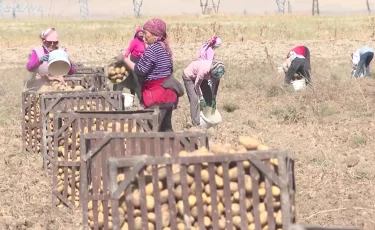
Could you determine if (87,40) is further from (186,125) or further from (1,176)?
(1,176)

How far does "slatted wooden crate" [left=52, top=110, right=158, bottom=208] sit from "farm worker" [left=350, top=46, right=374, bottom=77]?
29.0ft

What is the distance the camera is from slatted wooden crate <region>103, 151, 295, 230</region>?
345cm

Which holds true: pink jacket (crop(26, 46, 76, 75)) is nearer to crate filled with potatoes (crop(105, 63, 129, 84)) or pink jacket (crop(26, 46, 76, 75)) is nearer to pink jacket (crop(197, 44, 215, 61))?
crate filled with potatoes (crop(105, 63, 129, 84))

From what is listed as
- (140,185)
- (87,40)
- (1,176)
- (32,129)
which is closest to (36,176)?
(1,176)

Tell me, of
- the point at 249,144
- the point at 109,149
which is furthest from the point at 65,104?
the point at 249,144

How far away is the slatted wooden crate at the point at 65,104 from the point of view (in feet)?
22.0

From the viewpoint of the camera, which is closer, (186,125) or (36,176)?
(36,176)

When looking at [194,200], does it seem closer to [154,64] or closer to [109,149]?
[109,149]

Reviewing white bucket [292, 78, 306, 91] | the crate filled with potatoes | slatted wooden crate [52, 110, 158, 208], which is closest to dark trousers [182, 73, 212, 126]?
the crate filled with potatoes

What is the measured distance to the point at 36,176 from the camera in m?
7.04

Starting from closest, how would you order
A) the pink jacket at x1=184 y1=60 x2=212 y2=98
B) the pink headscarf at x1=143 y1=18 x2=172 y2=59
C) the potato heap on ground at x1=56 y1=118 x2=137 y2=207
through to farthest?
the potato heap on ground at x1=56 y1=118 x2=137 y2=207, the pink headscarf at x1=143 y1=18 x2=172 y2=59, the pink jacket at x1=184 y1=60 x2=212 y2=98

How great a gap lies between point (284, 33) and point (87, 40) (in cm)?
894

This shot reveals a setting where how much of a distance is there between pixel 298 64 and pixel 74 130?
7.13m

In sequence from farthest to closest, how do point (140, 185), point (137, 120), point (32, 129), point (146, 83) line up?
point (32, 129)
point (146, 83)
point (137, 120)
point (140, 185)
